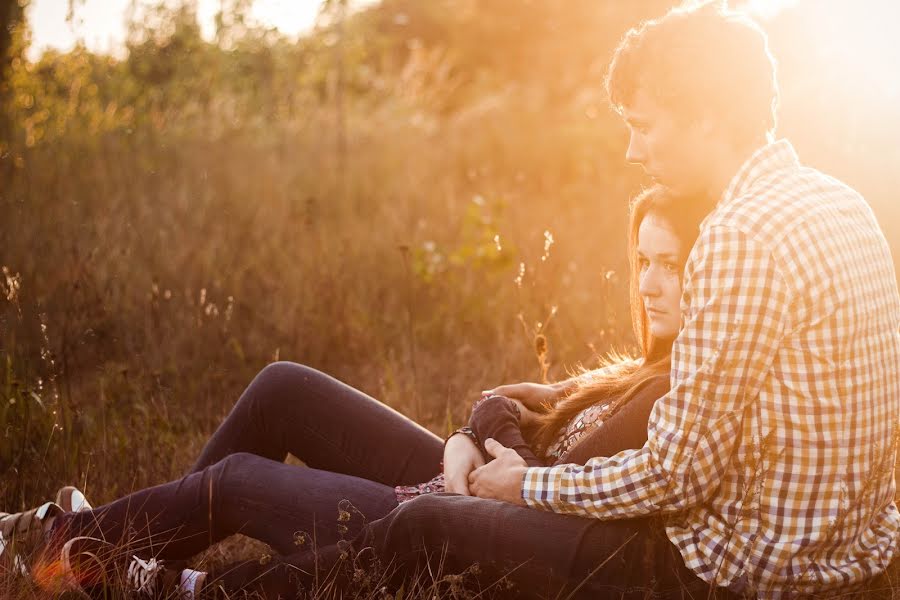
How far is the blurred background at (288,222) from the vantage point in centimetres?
375

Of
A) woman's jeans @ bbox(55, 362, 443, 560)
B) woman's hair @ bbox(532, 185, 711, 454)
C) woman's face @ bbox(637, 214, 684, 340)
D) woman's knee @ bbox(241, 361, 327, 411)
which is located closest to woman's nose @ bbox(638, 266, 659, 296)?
woman's face @ bbox(637, 214, 684, 340)

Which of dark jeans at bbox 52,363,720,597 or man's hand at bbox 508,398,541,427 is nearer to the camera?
dark jeans at bbox 52,363,720,597

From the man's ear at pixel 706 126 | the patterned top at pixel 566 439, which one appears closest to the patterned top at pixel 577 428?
the patterned top at pixel 566 439

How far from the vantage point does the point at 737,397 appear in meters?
1.80

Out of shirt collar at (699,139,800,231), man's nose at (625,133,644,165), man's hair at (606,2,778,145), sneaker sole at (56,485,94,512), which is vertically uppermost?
man's hair at (606,2,778,145)

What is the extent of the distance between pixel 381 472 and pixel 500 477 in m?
0.66

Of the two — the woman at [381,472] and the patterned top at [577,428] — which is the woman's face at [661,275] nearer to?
the woman at [381,472]

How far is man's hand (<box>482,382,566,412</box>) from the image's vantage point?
2658 millimetres

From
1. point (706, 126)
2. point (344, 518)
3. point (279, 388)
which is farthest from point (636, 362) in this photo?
point (279, 388)

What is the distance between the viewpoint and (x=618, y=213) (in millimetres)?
6941

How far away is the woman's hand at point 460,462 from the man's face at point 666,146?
885 millimetres

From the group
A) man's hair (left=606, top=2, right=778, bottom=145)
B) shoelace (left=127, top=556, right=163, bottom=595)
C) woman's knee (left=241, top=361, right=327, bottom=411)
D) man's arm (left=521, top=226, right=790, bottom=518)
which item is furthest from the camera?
woman's knee (left=241, top=361, right=327, bottom=411)

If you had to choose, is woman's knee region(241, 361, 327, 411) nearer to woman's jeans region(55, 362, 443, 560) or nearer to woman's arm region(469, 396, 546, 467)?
woman's jeans region(55, 362, 443, 560)

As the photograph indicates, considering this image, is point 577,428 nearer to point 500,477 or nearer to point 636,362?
point 636,362
